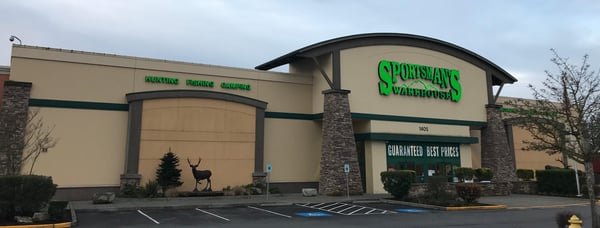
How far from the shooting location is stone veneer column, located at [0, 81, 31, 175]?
1829 centimetres

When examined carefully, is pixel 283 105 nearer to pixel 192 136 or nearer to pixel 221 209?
pixel 192 136

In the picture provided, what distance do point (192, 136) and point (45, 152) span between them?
6869 mm

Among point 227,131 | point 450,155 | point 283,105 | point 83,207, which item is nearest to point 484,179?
point 450,155

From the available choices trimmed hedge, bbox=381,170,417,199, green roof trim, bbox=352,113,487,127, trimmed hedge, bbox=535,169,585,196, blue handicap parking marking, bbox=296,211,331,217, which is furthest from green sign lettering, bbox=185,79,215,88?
trimmed hedge, bbox=535,169,585,196

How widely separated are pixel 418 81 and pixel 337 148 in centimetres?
821

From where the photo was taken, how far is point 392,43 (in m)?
29.1

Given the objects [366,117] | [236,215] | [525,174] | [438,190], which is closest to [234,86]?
[366,117]

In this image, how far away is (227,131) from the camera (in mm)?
25219

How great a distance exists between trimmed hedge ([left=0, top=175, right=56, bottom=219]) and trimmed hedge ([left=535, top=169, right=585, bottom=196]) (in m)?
27.2

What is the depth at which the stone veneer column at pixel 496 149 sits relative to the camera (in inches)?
1177

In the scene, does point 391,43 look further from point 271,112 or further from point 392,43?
point 271,112

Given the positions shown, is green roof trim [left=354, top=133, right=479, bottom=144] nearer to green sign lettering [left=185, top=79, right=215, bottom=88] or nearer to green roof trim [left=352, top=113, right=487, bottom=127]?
green roof trim [left=352, top=113, right=487, bottom=127]

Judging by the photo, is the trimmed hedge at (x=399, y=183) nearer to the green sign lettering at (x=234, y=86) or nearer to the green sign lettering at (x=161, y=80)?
the green sign lettering at (x=234, y=86)

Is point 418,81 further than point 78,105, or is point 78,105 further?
point 418,81
